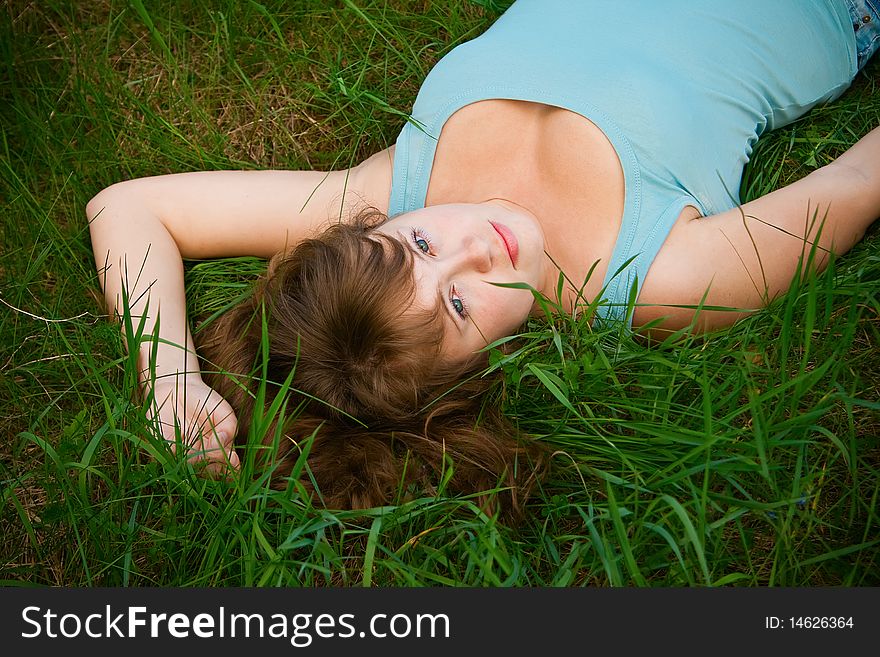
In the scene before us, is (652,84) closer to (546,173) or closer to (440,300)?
(546,173)

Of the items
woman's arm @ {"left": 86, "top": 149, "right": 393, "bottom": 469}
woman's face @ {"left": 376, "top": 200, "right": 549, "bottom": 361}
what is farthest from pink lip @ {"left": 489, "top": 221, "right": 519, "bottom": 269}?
woman's arm @ {"left": 86, "top": 149, "right": 393, "bottom": 469}

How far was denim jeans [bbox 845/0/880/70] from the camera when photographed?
2455 millimetres

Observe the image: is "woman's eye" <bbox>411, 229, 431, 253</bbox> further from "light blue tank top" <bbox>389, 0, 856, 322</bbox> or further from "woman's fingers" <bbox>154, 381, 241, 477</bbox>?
"woman's fingers" <bbox>154, 381, 241, 477</bbox>

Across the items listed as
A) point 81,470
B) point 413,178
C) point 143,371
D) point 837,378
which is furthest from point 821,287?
point 81,470

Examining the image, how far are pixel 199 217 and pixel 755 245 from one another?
5.07 feet

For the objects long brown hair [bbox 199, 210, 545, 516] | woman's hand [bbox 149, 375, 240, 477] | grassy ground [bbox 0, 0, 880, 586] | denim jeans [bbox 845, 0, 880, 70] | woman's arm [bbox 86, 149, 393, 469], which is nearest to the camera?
grassy ground [bbox 0, 0, 880, 586]

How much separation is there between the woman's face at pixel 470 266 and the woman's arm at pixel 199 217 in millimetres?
361

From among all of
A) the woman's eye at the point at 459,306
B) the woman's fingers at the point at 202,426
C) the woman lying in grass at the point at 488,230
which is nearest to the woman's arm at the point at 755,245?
the woman lying in grass at the point at 488,230

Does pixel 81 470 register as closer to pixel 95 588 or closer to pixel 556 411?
pixel 95 588

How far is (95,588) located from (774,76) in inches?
86.9

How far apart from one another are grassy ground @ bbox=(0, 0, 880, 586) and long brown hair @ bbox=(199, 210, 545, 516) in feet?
0.31

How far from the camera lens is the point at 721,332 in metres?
2.02

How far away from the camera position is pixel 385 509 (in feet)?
5.68

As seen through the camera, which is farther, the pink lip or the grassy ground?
the pink lip
